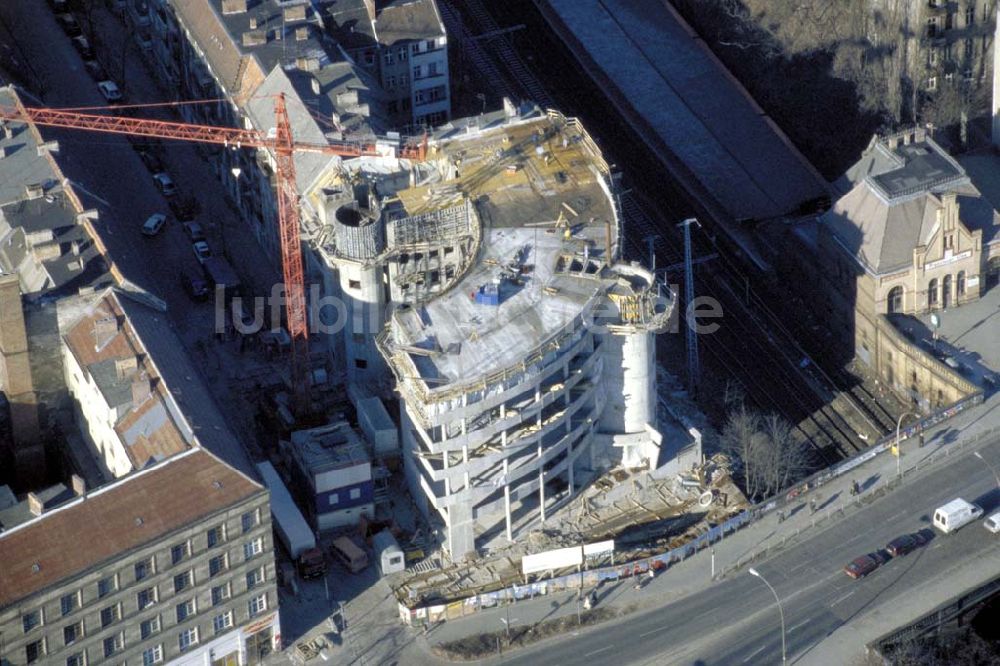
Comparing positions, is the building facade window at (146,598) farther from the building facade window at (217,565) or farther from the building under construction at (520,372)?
the building under construction at (520,372)

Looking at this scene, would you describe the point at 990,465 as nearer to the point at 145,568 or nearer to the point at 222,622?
the point at 222,622

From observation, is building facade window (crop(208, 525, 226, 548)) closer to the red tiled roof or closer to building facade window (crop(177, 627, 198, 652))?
the red tiled roof

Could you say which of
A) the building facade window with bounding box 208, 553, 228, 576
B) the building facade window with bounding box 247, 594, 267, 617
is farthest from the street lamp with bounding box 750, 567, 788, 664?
the building facade window with bounding box 208, 553, 228, 576

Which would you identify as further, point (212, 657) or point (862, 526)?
point (862, 526)

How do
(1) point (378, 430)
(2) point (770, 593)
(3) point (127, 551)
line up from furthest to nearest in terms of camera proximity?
1. (1) point (378, 430)
2. (2) point (770, 593)
3. (3) point (127, 551)

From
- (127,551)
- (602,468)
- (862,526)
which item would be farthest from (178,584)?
(862,526)

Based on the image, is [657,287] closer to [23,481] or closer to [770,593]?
[770,593]

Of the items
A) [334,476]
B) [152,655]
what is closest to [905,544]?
[334,476]
